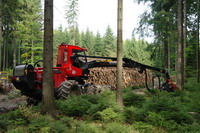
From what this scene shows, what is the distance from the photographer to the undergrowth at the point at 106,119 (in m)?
5.27

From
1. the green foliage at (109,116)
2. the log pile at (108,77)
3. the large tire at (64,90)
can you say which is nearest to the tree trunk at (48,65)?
the green foliage at (109,116)

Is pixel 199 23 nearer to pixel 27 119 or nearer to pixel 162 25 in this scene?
pixel 162 25

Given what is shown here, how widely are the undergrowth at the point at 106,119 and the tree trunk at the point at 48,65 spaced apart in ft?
1.45

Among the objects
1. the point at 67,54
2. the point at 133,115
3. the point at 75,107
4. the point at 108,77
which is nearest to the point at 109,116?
the point at 133,115

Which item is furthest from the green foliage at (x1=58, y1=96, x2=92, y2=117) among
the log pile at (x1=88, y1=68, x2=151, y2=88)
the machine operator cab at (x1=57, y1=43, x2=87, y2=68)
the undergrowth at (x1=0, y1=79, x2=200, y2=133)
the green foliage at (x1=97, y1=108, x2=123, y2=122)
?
the log pile at (x1=88, y1=68, x2=151, y2=88)

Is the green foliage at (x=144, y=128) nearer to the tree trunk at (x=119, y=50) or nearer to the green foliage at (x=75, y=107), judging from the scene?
the tree trunk at (x=119, y=50)

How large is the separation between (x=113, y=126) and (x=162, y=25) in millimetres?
18105

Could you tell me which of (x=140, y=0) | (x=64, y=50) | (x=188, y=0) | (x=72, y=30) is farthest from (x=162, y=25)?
(x=72, y=30)

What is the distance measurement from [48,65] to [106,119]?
8.92ft

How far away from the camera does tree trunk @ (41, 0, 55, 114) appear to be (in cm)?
679

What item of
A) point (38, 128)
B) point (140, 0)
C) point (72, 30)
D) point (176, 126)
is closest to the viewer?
point (38, 128)

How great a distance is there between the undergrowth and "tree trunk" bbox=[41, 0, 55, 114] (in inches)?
17.5

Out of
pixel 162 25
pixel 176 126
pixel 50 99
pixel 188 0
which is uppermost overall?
pixel 188 0

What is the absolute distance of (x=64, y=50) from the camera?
1021 cm
